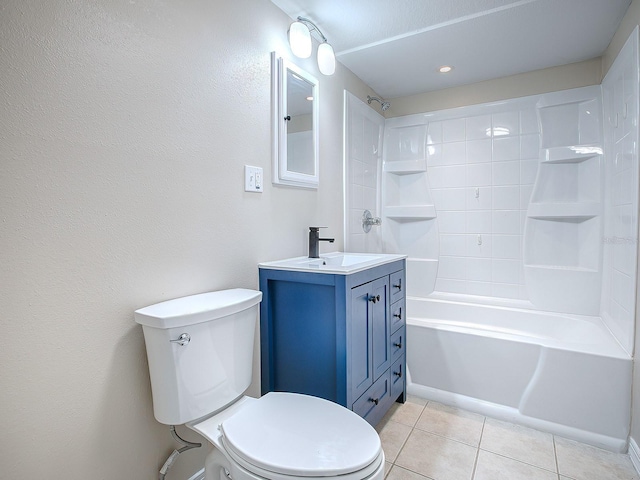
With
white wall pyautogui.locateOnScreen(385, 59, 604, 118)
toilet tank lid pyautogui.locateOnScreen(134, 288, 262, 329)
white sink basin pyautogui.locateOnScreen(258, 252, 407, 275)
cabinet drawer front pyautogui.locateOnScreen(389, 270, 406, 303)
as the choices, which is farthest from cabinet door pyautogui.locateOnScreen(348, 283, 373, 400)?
white wall pyautogui.locateOnScreen(385, 59, 604, 118)

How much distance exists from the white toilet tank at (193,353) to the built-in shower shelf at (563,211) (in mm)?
2337

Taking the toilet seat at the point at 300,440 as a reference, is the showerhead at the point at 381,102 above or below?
above

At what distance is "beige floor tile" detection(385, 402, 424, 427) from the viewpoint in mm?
1945

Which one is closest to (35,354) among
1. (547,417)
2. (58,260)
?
(58,260)

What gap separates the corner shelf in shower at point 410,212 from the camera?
2963mm

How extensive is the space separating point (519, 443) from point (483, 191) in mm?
1789

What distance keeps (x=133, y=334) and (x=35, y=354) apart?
262 mm

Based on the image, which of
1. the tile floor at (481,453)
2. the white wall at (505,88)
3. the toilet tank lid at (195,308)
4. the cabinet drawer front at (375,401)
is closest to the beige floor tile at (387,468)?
the tile floor at (481,453)

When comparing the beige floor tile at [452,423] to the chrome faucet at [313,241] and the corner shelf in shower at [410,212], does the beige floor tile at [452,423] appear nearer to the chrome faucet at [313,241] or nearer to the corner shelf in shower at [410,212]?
the chrome faucet at [313,241]

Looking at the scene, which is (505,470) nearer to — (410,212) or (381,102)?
(410,212)

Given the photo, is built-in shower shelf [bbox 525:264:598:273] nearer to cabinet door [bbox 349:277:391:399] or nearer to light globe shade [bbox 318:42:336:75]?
cabinet door [bbox 349:277:391:399]

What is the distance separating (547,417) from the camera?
71.9 inches

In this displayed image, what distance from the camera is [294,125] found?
185cm

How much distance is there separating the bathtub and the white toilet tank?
1.37 metres
